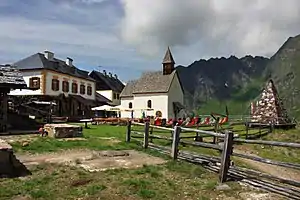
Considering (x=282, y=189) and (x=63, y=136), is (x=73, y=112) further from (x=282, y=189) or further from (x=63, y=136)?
(x=282, y=189)

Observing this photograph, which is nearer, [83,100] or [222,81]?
[83,100]

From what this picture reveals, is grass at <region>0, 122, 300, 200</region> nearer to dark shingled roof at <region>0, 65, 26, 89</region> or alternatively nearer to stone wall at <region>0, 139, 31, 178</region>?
stone wall at <region>0, 139, 31, 178</region>

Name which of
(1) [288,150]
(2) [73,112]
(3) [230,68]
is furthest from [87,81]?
(3) [230,68]

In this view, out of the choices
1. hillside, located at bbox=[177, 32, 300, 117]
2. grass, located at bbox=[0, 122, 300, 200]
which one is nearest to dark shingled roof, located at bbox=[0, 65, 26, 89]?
grass, located at bbox=[0, 122, 300, 200]

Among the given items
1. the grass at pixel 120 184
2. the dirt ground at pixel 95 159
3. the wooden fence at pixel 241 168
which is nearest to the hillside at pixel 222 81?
the dirt ground at pixel 95 159

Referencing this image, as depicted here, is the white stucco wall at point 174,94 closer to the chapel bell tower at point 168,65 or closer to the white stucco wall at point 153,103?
the white stucco wall at point 153,103

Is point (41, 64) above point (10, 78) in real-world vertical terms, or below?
above

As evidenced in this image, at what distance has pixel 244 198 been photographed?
6.41 metres

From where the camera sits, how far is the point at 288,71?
10975 centimetres

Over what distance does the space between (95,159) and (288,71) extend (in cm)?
11039

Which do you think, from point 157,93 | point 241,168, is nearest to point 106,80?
point 157,93

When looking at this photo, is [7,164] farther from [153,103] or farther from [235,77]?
[235,77]

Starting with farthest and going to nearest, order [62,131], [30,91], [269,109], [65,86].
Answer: [65,86] < [30,91] < [269,109] < [62,131]

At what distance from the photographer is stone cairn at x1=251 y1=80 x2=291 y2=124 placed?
114ft
